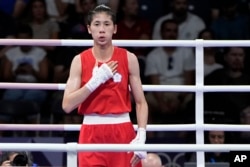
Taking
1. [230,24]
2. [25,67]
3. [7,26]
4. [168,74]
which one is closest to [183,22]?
[230,24]

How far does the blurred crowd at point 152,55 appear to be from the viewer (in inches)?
381

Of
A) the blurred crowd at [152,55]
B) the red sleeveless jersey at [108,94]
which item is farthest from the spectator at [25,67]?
the red sleeveless jersey at [108,94]

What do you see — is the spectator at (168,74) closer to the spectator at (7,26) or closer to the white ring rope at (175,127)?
A: the spectator at (7,26)

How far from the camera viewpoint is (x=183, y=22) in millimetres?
10492

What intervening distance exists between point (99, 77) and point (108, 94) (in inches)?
6.2

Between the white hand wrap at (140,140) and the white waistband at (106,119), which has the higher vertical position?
the white waistband at (106,119)

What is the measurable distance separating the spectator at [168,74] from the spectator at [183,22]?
1.06ft

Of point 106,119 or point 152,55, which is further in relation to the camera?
point 152,55

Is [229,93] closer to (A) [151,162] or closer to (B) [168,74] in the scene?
(B) [168,74]

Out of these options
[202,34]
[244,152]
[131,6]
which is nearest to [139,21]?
[131,6]

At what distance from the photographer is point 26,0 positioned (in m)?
10.8

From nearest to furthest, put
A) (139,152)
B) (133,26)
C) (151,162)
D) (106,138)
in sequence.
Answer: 1. (139,152)
2. (106,138)
3. (151,162)
4. (133,26)

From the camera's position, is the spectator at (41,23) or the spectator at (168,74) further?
the spectator at (41,23)

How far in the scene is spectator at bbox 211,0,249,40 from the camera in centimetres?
1059
